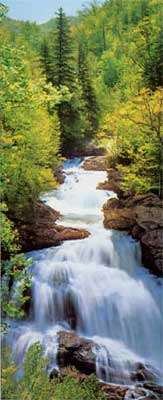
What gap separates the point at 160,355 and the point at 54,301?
3038 millimetres

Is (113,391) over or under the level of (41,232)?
under

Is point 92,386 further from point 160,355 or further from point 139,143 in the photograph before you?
point 139,143

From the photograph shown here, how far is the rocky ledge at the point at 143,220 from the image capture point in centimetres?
1386

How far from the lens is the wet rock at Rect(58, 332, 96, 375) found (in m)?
11.1

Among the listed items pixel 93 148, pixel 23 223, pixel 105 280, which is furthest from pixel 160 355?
pixel 93 148

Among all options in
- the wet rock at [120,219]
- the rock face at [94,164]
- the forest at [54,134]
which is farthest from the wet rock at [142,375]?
the rock face at [94,164]

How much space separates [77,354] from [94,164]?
1612 centimetres

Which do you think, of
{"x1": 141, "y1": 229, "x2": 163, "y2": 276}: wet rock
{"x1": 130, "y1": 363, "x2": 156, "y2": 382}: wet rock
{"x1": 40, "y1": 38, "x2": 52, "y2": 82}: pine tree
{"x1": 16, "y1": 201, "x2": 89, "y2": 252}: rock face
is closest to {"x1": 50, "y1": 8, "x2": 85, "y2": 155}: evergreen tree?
{"x1": 40, "y1": 38, "x2": 52, "y2": 82}: pine tree

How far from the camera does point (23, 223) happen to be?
15.1 meters

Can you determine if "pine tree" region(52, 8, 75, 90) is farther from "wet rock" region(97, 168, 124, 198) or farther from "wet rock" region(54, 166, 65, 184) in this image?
"wet rock" region(97, 168, 124, 198)

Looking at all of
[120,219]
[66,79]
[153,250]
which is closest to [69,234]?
[120,219]

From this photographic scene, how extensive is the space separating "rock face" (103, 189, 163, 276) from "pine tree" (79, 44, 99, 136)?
1716 centimetres

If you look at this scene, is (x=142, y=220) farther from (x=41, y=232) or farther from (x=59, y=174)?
(x=59, y=174)

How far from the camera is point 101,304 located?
12891 mm
